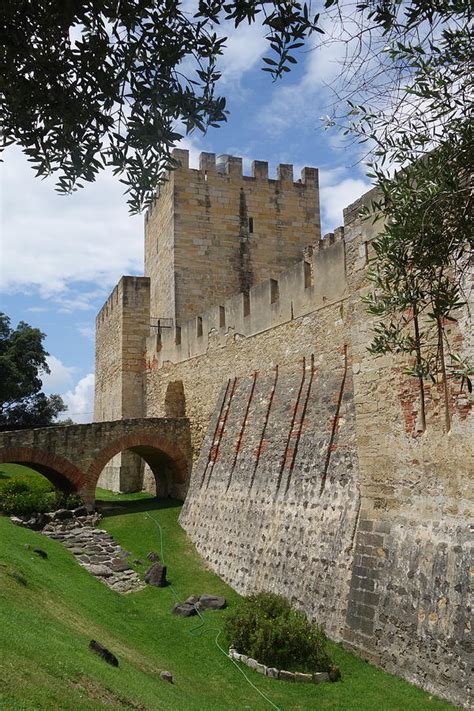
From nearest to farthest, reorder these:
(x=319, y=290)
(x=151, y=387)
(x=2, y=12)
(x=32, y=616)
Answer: (x=2, y=12), (x=32, y=616), (x=319, y=290), (x=151, y=387)

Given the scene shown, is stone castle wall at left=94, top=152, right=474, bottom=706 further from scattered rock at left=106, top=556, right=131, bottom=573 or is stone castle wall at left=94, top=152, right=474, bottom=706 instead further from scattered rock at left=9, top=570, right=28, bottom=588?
scattered rock at left=9, top=570, right=28, bottom=588

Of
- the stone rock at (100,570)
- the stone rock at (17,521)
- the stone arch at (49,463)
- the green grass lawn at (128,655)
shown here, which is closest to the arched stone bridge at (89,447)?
the stone arch at (49,463)

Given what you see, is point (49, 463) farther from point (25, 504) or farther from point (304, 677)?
point (304, 677)

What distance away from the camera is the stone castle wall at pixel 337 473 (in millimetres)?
7082

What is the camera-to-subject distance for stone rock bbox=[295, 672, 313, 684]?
7.54m

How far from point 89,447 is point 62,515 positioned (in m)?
1.97

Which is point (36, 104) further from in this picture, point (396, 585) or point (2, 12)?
point (396, 585)

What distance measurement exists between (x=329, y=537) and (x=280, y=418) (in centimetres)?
348

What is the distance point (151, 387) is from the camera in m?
21.2

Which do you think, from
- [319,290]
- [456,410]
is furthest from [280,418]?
[456,410]

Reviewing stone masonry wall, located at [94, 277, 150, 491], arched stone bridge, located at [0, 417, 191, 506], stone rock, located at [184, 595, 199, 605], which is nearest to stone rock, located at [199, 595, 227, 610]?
stone rock, located at [184, 595, 199, 605]

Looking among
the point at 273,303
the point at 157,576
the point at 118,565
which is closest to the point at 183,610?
the point at 157,576

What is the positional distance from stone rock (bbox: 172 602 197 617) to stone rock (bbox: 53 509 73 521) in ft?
20.6

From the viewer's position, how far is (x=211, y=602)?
1045cm
